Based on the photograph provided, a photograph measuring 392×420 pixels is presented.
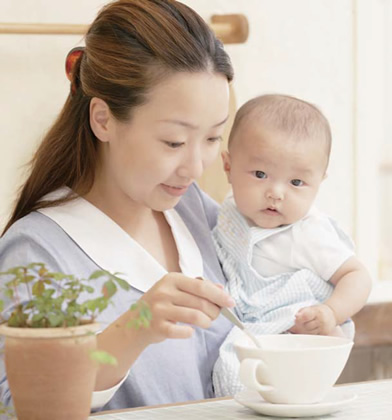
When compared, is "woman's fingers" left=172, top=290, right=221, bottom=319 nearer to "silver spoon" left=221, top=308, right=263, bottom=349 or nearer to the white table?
"silver spoon" left=221, top=308, right=263, bottom=349

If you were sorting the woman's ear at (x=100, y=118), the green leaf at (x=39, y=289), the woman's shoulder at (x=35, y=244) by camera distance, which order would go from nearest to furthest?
the green leaf at (x=39, y=289) < the woman's shoulder at (x=35, y=244) < the woman's ear at (x=100, y=118)

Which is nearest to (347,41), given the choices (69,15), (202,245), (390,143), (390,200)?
(69,15)

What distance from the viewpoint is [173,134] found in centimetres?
152

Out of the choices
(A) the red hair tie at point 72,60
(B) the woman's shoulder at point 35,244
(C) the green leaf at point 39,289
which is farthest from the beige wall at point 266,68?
(C) the green leaf at point 39,289

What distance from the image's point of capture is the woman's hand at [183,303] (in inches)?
46.6

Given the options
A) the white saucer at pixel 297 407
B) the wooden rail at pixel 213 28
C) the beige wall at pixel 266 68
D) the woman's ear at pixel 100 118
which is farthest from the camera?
the beige wall at pixel 266 68

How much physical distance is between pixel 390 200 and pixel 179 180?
3.60m

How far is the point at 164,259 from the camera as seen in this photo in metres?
1.75

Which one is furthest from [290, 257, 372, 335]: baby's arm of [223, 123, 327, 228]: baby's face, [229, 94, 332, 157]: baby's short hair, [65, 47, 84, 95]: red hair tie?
[65, 47, 84, 95]: red hair tie

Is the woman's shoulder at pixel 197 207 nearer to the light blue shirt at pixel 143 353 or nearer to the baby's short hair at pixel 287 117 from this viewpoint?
the baby's short hair at pixel 287 117

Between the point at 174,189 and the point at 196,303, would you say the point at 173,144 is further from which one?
the point at 196,303

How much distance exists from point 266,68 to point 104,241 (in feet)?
3.94

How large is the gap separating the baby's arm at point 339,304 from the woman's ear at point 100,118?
481 millimetres

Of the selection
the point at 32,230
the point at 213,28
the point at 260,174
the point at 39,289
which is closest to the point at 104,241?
the point at 32,230
